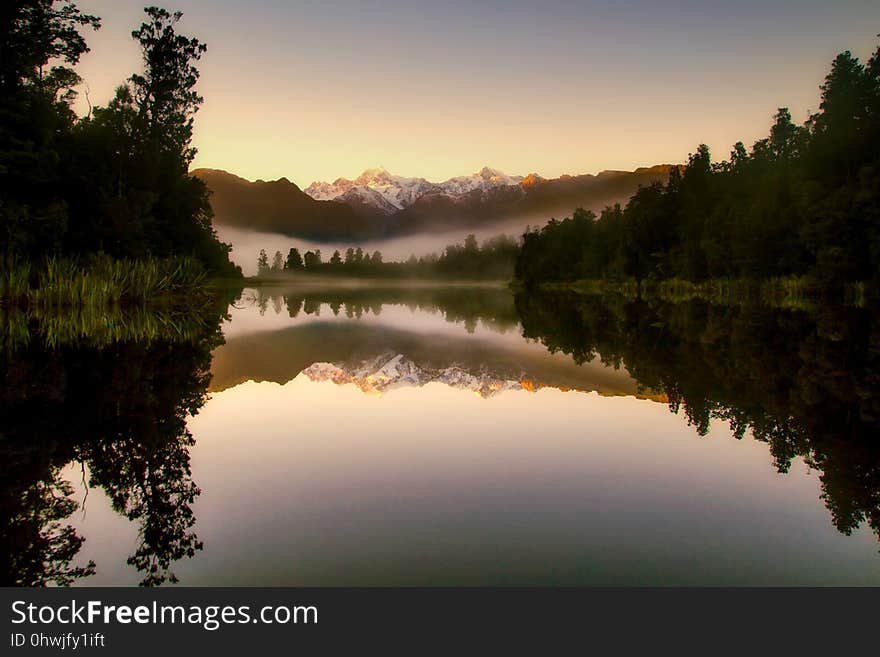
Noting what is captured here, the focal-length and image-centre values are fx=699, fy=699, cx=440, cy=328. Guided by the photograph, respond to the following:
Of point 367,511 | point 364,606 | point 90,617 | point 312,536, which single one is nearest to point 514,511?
point 367,511

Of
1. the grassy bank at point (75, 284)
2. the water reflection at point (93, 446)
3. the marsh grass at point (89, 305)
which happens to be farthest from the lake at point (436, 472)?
the grassy bank at point (75, 284)

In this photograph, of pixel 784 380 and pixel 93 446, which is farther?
pixel 784 380

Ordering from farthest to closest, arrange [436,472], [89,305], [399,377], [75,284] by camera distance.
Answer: [89,305]
[75,284]
[399,377]
[436,472]

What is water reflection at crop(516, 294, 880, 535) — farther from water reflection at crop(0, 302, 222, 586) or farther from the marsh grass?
the marsh grass

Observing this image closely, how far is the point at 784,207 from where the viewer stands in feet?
179

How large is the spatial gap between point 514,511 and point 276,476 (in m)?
2.70

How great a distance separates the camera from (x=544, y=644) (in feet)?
13.3

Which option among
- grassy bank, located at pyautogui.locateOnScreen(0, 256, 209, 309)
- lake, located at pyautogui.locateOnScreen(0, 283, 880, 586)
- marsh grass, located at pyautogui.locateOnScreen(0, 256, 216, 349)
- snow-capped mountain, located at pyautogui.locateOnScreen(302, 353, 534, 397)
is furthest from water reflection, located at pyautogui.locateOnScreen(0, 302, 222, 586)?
grassy bank, located at pyautogui.locateOnScreen(0, 256, 209, 309)

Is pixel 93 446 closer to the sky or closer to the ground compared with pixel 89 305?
closer to the sky

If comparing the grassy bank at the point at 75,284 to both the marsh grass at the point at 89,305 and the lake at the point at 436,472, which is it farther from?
the lake at the point at 436,472

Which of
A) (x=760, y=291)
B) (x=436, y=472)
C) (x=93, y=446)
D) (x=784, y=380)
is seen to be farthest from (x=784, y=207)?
(x=93, y=446)

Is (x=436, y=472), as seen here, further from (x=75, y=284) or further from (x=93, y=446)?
(x=75, y=284)

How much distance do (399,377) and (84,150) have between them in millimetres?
28148

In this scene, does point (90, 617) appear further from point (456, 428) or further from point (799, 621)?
point (456, 428)
